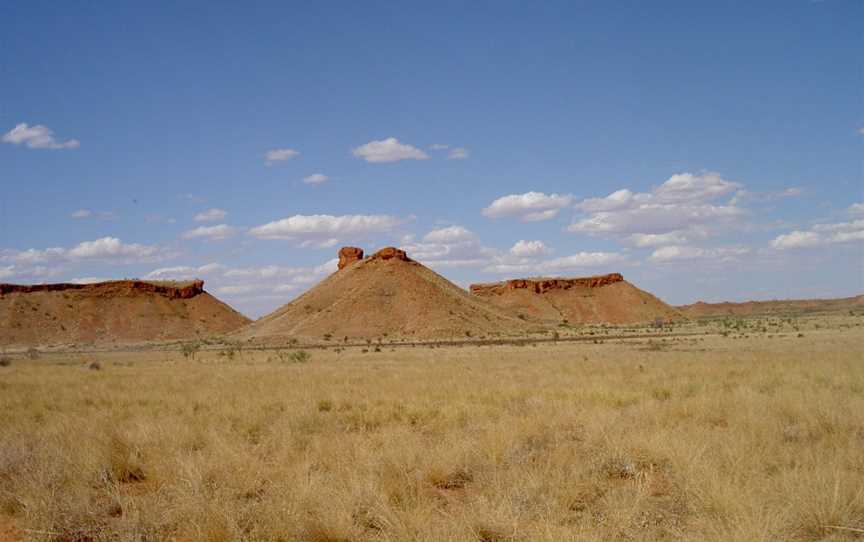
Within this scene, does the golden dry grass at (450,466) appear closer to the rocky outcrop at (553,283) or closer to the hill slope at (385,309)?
the hill slope at (385,309)

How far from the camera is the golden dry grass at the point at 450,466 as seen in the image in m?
6.12

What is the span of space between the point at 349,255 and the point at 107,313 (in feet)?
123

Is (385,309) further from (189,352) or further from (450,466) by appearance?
(450,466)

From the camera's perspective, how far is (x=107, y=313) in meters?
102

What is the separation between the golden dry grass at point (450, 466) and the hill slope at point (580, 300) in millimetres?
100437

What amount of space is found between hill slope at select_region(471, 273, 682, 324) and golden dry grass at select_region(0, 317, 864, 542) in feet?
330

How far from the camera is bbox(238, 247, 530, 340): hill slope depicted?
3041 inches

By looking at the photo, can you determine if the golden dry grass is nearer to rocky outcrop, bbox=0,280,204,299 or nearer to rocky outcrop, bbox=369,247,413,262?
rocky outcrop, bbox=369,247,413,262

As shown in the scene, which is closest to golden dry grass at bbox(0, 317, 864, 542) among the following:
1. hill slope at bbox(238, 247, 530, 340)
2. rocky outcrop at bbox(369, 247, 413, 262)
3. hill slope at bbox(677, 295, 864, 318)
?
hill slope at bbox(238, 247, 530, 340)

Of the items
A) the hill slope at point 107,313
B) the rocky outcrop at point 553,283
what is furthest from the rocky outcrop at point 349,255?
the rocky outcrop at point 553,283

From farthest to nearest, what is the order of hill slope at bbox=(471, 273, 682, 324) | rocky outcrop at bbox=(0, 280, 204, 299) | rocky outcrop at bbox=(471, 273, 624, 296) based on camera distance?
rocky outcrop at bbox=(471, 273, 624, 296) → hill slope at bbox=(471, 273, 682, 324) → rocky outcrop at bbox=(0, 280, 204, 299)

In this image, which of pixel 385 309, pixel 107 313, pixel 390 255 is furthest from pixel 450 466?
pixel 107 313

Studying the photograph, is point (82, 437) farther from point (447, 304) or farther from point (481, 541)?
point (447, 304)

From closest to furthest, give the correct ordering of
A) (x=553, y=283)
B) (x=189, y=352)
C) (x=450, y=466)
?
(x=450, y=466) → (x=189, y=352) → (x=553, y=283)
